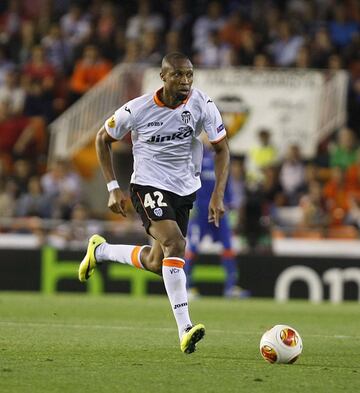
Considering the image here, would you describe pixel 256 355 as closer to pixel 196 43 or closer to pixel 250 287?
pixel 250 287

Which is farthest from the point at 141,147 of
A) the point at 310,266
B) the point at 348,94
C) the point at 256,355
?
the point at 348,94

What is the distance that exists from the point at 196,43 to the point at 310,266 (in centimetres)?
603

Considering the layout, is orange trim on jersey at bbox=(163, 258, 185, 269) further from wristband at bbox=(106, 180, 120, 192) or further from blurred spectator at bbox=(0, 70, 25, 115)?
blurred spectator at bbox=(0, 70, 25, 115)

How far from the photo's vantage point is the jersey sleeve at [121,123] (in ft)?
27.3

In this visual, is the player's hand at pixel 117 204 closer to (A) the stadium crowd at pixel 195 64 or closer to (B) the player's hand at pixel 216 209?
(B) the player's hand at pixel 216 209

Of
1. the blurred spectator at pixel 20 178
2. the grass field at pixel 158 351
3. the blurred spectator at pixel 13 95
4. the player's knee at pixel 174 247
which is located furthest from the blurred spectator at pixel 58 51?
the player's knee at pixel 174 247

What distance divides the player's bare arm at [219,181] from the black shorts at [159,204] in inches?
9.3

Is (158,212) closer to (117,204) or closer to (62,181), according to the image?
(117,204)

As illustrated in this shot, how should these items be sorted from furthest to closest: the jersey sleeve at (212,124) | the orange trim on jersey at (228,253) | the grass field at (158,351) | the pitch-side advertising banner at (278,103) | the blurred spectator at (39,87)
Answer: the blurred spectator at (39,87), the pitch-side advertising banner at (278,103), the orange trim on jersey at (228,253), the jersey sleeve at (212,124), the grass field at (158,351)

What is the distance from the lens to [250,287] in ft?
53.5

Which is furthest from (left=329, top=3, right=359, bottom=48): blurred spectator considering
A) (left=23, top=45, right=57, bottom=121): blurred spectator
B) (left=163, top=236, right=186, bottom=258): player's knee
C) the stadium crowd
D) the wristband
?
(left=163, top=236, right=186, bottom=258): player's knee

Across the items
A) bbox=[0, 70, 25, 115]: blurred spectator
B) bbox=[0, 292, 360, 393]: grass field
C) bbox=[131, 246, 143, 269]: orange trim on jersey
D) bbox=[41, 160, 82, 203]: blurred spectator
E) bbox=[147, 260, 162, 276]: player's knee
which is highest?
bbox=[0, 70, 25, 115]: blurred spectator

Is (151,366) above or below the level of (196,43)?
below

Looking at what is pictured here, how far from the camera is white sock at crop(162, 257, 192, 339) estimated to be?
25.4 feet
